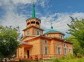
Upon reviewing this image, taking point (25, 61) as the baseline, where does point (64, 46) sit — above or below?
above

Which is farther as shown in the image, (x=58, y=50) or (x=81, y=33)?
(x=58, y=50)

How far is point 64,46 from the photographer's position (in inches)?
2398

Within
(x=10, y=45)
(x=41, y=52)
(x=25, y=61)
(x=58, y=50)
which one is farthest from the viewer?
(x=58, y=50)

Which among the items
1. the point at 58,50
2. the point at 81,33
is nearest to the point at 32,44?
the point at 58,50

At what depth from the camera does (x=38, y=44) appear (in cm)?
5306

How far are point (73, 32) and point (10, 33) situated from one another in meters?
10.4

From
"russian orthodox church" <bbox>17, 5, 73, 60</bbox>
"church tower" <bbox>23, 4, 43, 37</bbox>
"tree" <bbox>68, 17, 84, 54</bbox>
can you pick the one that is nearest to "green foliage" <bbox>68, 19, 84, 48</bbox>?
"tree" <bbox>68, 17, 84, 54</bbox>

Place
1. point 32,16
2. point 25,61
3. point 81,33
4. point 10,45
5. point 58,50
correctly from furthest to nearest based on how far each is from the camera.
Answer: point 32,16
point 58,50
point 25,61
point 10,45
point 81,33

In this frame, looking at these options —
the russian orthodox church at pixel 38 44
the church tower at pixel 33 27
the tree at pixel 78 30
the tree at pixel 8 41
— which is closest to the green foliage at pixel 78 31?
the tree at pixel 78 30

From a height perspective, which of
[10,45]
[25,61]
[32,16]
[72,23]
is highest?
[32,16]

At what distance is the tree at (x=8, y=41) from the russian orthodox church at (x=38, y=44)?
13.1 meters

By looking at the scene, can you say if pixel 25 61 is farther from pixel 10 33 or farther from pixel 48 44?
pixel 48 44

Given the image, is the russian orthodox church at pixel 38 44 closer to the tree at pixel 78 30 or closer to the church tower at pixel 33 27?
the church tower at pixel 33 27

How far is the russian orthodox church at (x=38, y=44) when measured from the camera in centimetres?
5330
